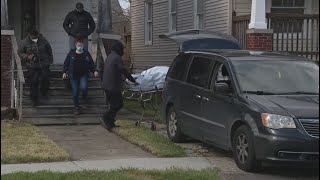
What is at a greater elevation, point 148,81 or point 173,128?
point 148,81

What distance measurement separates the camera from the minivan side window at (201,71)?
9281 millimetres

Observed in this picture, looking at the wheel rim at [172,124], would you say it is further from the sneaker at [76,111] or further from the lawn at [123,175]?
the sneaker at [76,111]

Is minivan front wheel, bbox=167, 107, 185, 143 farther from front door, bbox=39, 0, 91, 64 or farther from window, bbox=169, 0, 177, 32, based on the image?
window, bbox=169, 0, 177, 32

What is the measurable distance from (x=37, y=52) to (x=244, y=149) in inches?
257

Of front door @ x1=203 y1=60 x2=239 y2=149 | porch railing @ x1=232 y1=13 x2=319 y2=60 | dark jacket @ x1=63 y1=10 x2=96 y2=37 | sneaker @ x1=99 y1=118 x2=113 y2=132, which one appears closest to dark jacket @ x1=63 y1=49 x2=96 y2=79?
sneaker @ x1=99 y1=118 x2=113 y2=132

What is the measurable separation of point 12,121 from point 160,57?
37.7ft

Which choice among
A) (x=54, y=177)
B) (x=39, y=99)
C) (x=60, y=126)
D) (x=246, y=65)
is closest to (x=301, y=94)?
(x=246, y=65)

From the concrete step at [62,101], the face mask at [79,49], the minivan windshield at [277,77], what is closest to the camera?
the minivan windshield at [277,77]

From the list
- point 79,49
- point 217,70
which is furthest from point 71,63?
point 217,70

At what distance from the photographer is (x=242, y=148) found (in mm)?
7902

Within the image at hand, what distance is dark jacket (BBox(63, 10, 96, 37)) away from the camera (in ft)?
46.1

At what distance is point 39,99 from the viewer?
13.1 m

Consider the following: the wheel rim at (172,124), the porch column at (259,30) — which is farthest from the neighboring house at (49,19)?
the wheel rim at (172,124)

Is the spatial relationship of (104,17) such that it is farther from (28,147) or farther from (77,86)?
(28,147)
